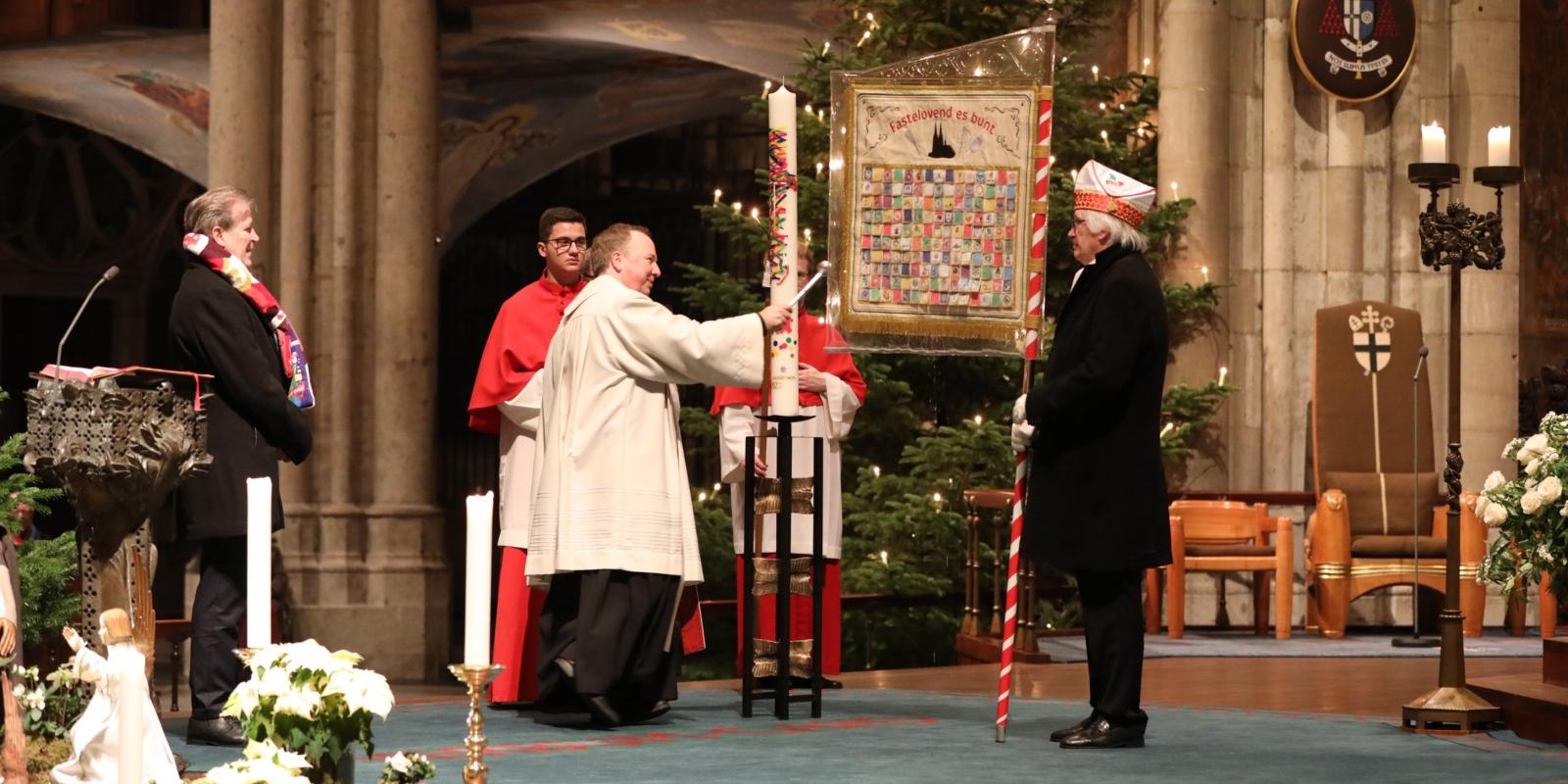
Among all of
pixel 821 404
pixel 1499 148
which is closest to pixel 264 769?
pixel 821 404

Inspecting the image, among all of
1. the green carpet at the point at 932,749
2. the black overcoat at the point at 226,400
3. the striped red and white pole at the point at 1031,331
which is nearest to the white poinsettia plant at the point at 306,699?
the green carpet at the point at 932,749

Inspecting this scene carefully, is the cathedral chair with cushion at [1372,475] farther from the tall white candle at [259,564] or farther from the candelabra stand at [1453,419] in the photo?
the tall white candle at [259,564]

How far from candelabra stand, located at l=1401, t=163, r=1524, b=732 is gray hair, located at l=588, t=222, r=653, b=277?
2.35 meters

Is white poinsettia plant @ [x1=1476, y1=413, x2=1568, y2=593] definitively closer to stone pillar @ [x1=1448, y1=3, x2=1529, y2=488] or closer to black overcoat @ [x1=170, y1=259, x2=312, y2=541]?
black overcoat @ [x1=170, y1=259, x2=312, y2=541]

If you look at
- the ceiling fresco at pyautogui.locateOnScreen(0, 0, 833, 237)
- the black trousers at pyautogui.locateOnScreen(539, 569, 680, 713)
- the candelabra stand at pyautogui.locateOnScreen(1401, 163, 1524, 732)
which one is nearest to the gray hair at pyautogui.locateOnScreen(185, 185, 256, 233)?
the black trousers at pyautogui.locateOnScreen(539, 569, 680, 713)

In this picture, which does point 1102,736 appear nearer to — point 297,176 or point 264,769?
point 264,769

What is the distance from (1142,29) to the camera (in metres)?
11.4

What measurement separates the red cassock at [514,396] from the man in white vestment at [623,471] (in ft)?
1.99

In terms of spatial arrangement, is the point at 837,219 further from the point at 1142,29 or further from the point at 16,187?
the point at 16,187

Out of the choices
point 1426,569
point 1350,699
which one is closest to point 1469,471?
point 1426,569

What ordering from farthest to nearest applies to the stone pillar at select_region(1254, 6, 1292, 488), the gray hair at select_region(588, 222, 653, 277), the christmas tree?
the stone pillar at select_region(1254, 6, 1292, 488) → the christmas tree → the gray hair at select_region(588, 222, 653, 277)

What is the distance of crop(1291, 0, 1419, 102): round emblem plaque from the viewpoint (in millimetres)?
10914

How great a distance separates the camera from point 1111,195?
5891mm

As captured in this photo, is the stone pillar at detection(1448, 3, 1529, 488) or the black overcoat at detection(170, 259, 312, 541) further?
the stone pillar at detection(1448, 3, 1529, 488)
